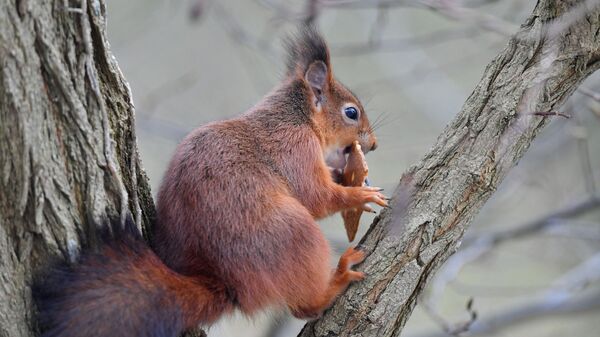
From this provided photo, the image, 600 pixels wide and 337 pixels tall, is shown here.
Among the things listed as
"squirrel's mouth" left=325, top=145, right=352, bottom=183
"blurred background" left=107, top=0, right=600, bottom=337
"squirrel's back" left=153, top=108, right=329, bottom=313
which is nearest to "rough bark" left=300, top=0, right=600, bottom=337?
"squirrel's back" left=153, top=108, right=329, bottom=313

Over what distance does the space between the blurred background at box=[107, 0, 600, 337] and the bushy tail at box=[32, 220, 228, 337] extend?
138 centimetres

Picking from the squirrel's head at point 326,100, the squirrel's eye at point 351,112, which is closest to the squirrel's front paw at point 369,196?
the squirrel's head at point 326,100

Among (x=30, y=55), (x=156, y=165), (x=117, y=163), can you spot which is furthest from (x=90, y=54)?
(x=156, y=165)

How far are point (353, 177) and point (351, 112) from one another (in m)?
0.38

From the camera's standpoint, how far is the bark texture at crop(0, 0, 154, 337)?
1.55 m

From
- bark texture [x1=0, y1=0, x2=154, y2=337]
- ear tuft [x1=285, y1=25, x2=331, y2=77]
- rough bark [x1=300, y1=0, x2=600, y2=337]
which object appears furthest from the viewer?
ear tuft [x1=285, y1=25, x2=331, y2=77]

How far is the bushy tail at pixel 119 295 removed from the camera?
171cm

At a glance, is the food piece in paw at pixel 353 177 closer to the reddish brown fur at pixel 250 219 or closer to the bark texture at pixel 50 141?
the reddish brown fur at pixel 250 219

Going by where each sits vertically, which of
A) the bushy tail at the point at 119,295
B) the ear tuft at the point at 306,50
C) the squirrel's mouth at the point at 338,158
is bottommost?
the bushy tail at the point at 119,295

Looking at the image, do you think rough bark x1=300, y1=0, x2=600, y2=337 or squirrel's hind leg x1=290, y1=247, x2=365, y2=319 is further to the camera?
squirrel's hind leg x1=290, y1=247, x2=365, y2=319

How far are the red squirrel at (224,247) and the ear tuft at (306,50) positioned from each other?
0.19 metres

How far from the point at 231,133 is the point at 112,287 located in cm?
70

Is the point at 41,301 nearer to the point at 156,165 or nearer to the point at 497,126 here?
the point at 497,126

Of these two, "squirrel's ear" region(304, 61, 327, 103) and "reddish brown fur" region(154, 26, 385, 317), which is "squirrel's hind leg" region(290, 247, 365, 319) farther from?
"squirrel's ear" region(304, 61, 327, 103)
